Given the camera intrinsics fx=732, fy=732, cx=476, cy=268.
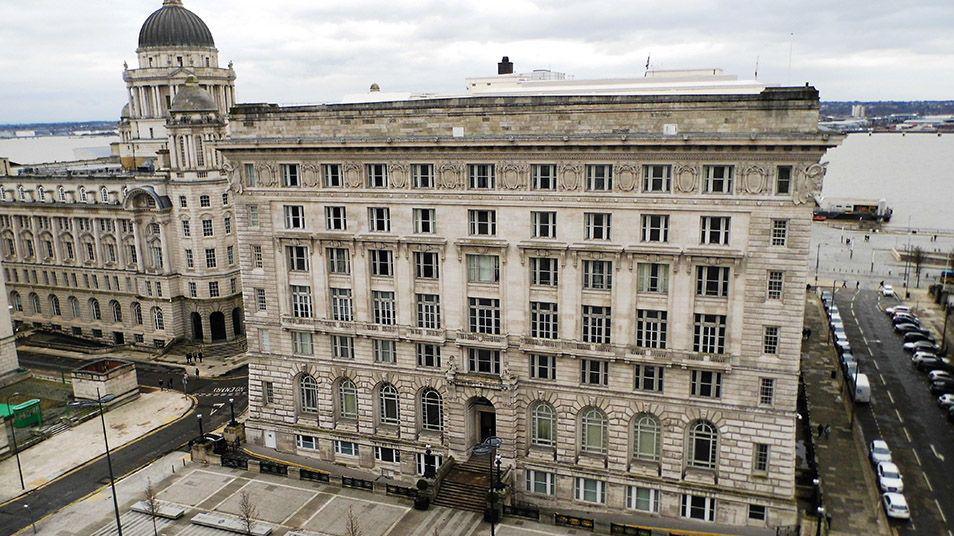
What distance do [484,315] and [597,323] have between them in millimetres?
7881

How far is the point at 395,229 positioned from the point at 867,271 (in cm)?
10086

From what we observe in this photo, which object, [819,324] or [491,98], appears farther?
[819,324]

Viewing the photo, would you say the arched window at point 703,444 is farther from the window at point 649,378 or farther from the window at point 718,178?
the window at point 718,178

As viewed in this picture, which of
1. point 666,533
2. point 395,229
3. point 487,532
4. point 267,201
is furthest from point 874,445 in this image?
point 267,201

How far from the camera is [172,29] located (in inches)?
3799

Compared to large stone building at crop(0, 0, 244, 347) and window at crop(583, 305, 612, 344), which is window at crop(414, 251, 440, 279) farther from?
large stone building at crop(0, 0, 244, 347)

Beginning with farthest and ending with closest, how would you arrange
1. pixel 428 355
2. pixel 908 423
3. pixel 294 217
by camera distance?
pixel 908 423, pixel 294 217, pixel 428 355

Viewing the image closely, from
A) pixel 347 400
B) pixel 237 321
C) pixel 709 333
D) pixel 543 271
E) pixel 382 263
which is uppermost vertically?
pixel 382 263

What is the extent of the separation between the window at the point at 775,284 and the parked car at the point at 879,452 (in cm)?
1918

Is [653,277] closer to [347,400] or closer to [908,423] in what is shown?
[347,400]

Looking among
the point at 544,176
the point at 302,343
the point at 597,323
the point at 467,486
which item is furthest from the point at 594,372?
the point at 302,343

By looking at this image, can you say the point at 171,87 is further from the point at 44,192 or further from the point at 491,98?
the point at 491,98

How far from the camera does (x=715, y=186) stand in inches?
1730

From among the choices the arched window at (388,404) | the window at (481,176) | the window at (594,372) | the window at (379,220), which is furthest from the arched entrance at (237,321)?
the window at (594,372)
